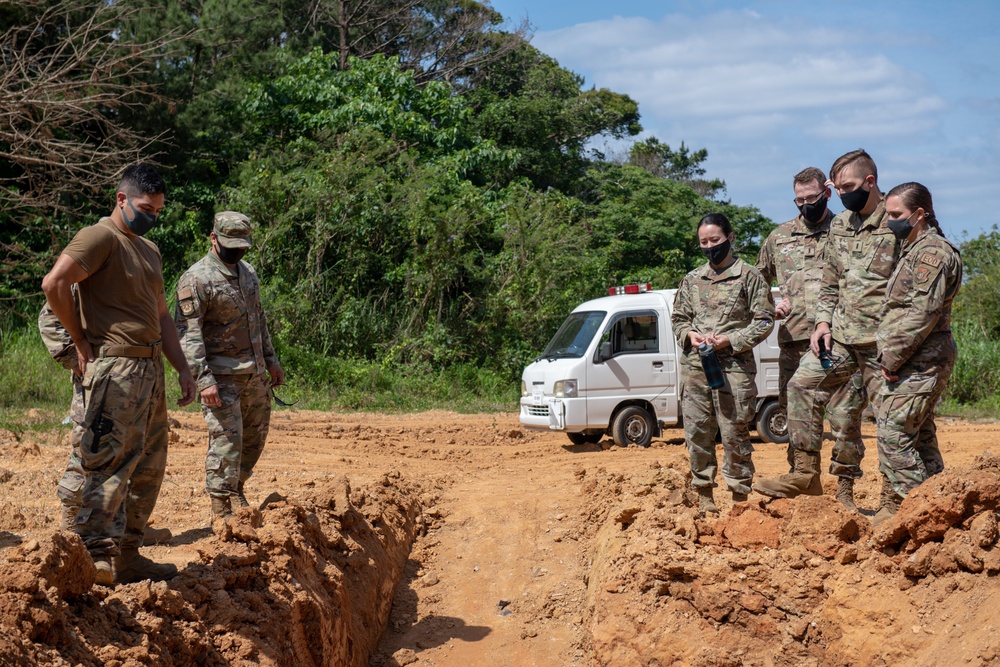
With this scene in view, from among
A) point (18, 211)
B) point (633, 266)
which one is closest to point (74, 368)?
point (18, 211)

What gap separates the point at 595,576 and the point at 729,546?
90cm

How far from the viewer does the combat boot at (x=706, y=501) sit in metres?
6.60

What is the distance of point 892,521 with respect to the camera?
193 inches

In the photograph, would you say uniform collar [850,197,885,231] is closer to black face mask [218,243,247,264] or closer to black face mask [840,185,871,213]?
black face mask [840,185,871,213]

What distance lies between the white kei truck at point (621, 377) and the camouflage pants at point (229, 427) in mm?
5520

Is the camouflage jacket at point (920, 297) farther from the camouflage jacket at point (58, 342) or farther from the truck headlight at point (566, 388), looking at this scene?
the truck headlight at point (566, 388)

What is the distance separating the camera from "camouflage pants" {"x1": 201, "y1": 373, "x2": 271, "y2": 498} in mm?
6105

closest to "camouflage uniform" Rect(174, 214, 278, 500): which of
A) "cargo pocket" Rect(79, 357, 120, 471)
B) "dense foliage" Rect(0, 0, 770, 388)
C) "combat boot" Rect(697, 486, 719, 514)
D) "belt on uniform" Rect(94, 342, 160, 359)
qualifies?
"belt on uniform" Rect(94, 342, 160, 359)

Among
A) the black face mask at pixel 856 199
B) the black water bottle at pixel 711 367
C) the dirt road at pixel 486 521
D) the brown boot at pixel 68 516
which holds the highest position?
the black face mask at pixel 856 199

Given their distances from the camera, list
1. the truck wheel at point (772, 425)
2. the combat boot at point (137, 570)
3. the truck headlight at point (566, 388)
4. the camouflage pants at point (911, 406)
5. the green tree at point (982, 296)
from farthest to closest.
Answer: the green tree at point (982, 296), the truck wheel at point (772, 425), the truck headlight at point (566, 388), the camouflage pants at point (911, 406), the combat boot at point (137, 570)

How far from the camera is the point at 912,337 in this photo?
5312 mm

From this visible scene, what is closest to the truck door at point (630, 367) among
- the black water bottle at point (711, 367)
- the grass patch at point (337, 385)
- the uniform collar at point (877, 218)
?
the grass patch at point (337, 385)

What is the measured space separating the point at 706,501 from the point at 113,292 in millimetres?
4140

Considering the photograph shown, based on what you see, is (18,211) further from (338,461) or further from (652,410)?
(652,410)
